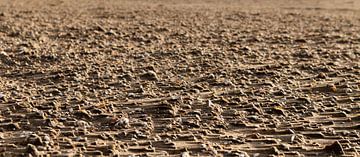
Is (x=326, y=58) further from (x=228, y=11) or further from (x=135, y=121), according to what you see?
(x=228, y=11)

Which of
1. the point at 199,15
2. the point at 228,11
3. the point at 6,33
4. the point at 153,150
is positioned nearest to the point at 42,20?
the point at 6,33

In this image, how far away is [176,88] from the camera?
552cm

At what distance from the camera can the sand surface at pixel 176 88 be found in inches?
159

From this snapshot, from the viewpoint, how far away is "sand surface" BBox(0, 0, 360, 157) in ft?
13.3

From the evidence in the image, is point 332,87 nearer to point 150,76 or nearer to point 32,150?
point 150,76

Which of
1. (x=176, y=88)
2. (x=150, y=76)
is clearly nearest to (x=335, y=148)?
(x=176, y=88)

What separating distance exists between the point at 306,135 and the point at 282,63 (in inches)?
104

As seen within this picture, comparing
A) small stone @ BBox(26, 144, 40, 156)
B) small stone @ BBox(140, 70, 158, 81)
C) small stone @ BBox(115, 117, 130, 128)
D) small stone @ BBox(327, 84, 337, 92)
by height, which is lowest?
small stone @ BBox(327, 84, 337, 92)

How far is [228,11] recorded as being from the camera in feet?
43.2

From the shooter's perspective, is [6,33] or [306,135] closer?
[306,135]

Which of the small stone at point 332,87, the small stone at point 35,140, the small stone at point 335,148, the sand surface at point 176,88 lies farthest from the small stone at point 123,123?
the small stone at point 332,87

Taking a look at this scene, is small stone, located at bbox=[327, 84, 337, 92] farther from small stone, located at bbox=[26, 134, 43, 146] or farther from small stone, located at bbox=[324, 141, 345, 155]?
small stone, located at bbox=[26, 134, 43, 146]

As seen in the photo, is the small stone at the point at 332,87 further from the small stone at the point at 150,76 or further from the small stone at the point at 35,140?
the small stone at the point at 35,140

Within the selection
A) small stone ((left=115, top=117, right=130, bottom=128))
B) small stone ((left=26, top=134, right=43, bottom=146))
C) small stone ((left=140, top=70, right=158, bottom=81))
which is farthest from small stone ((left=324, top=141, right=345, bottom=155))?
small stone ((left=140, top=70, right=158, bottom=81))
